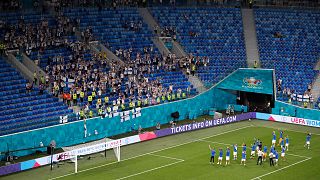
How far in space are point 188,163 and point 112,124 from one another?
35.6 ft

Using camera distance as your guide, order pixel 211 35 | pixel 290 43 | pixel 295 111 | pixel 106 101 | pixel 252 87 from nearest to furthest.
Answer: pixel 106 101
pixel 295 111
pixel 252 87
pixel 290 43
pixel 211 35

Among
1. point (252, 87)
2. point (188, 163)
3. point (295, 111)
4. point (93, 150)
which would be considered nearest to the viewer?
point (93, 150)

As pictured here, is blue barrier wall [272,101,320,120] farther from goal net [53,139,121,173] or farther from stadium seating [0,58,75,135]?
stadium seating [0,58,75,135]

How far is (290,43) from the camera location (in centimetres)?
6769

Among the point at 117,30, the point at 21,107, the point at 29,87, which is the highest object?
the point at 117,30

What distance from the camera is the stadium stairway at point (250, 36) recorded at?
66.9 m

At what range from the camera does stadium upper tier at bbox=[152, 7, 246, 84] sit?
6512 cm

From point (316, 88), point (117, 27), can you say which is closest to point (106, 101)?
point (117, 27)

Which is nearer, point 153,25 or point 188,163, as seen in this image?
point 188,163

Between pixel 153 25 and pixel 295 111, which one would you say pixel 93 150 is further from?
pixel 153 25

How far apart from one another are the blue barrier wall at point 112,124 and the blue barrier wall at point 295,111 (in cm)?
630

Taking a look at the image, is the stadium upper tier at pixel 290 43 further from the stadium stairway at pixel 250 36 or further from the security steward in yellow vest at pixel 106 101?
the security steward in yellow vest at pixel 106 101

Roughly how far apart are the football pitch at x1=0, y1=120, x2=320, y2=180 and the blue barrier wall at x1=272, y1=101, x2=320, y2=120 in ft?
14.6

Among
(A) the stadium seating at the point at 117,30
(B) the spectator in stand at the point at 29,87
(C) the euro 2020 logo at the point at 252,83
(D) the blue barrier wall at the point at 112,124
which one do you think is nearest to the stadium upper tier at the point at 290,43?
(C) the euro 2020 logo at the point at 252,83
